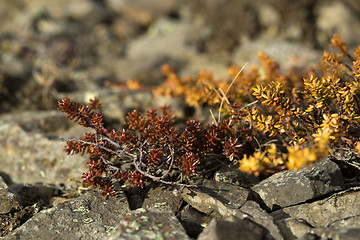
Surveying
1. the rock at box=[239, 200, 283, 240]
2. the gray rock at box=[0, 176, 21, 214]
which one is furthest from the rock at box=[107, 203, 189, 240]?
the gray rock at box=[0, 176, 21, 214]

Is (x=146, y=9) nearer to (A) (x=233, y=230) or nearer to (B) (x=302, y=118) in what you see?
(B) (x=302, y=118)

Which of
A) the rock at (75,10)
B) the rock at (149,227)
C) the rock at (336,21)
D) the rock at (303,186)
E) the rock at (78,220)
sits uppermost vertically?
the rock at (336,21)

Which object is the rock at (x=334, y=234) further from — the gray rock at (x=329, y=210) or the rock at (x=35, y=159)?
the rock at (x=35, y=159)

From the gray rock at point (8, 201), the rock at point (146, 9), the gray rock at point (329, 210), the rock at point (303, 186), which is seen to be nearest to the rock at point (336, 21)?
the rock at point (146, 9)

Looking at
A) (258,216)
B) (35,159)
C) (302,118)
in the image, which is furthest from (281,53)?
(35,159)

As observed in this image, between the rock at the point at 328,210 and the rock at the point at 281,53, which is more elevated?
the rock at the point at 281,53

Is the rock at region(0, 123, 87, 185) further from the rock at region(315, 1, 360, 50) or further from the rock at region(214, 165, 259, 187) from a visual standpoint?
the rock at region(315, 1, 360, 50)
